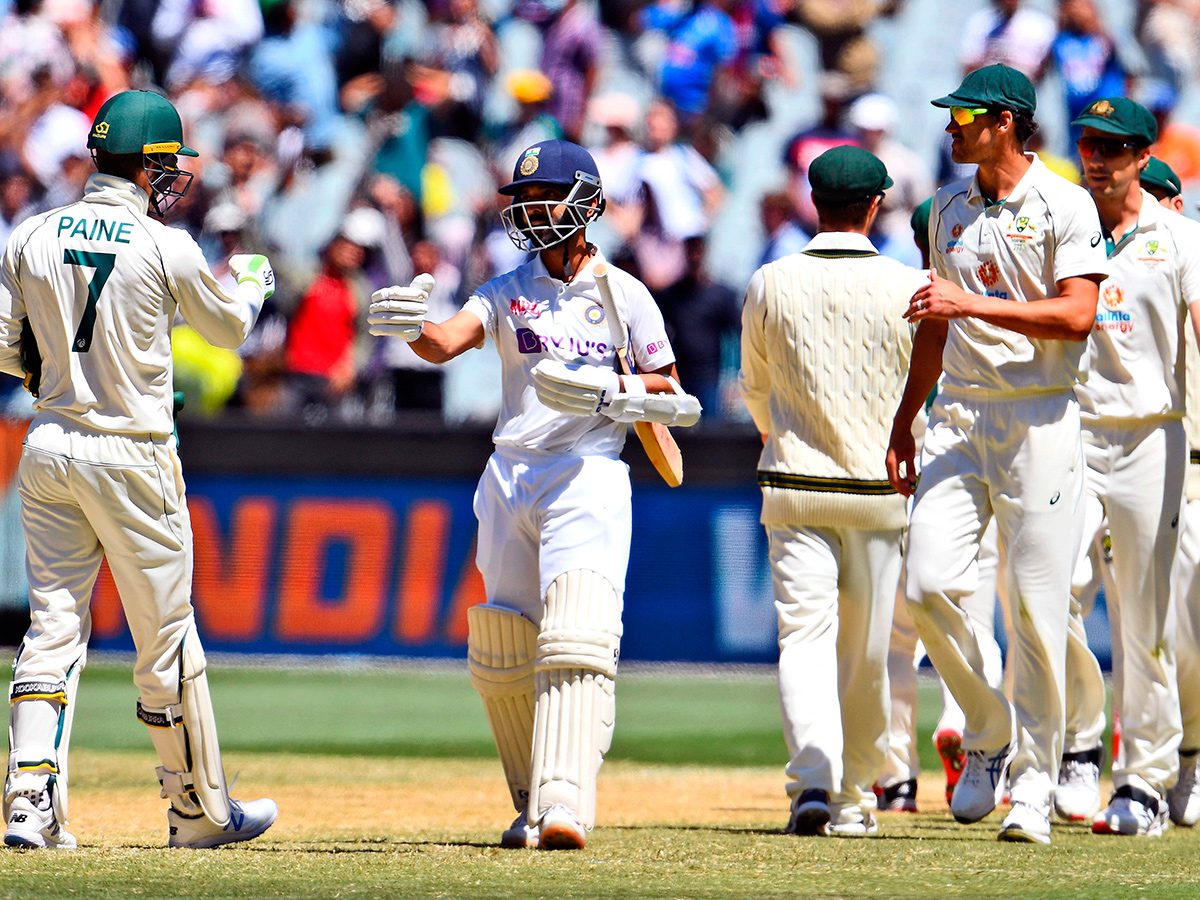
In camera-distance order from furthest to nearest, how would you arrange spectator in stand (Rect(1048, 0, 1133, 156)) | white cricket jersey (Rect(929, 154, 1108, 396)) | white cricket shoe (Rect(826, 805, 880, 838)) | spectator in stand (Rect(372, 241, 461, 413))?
spectator in stand (Rect(1048, 0, 1133, 156)), spectator in stand (Rect(372, 241, 461, 413)), white cricket shoe (Rect(826, 805, 880, 838)), white cricket jersey (Rect(929, 154, 1108, 396))

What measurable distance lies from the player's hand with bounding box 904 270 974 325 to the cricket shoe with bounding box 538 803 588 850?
1.94m

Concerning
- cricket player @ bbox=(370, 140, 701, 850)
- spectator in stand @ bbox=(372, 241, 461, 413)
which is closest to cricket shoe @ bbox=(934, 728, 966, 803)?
cricket player @ bbox=(370, 140, 701, 850)

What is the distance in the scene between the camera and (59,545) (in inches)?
206

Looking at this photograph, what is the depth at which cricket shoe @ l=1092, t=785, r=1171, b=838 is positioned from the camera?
6.05 m

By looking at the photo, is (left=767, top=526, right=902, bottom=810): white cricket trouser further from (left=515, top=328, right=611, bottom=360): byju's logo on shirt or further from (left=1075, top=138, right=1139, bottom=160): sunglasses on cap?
(left=1075, top=138, right=1139, bottom=160): sunglasses on cap

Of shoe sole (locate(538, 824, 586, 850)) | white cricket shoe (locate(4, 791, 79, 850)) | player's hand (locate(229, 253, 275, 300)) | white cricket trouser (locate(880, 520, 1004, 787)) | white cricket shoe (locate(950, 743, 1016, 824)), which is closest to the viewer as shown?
white cricket shoe (locate(4, 791, 79, 850))

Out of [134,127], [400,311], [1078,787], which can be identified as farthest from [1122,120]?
[134,127]

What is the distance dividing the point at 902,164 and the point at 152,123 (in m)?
8.60

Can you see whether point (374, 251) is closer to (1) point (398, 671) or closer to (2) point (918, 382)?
(1) point (398, 671)

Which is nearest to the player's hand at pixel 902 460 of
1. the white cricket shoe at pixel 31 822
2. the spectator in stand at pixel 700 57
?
the white cricket shoe at pixel 31 822

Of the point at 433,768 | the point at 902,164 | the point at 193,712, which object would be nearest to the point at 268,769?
the point at 433,768

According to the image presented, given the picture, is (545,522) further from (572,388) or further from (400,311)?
(400,311)

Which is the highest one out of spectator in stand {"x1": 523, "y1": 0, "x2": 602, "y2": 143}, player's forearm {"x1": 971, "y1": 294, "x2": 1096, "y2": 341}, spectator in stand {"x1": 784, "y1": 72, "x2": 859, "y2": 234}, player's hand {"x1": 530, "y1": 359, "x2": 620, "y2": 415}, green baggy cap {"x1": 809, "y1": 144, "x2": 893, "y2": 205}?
spectator in stand {"x1": 523, "y1": 0, "x2": 602, "y2": 143}

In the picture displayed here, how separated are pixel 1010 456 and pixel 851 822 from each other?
1.48m
